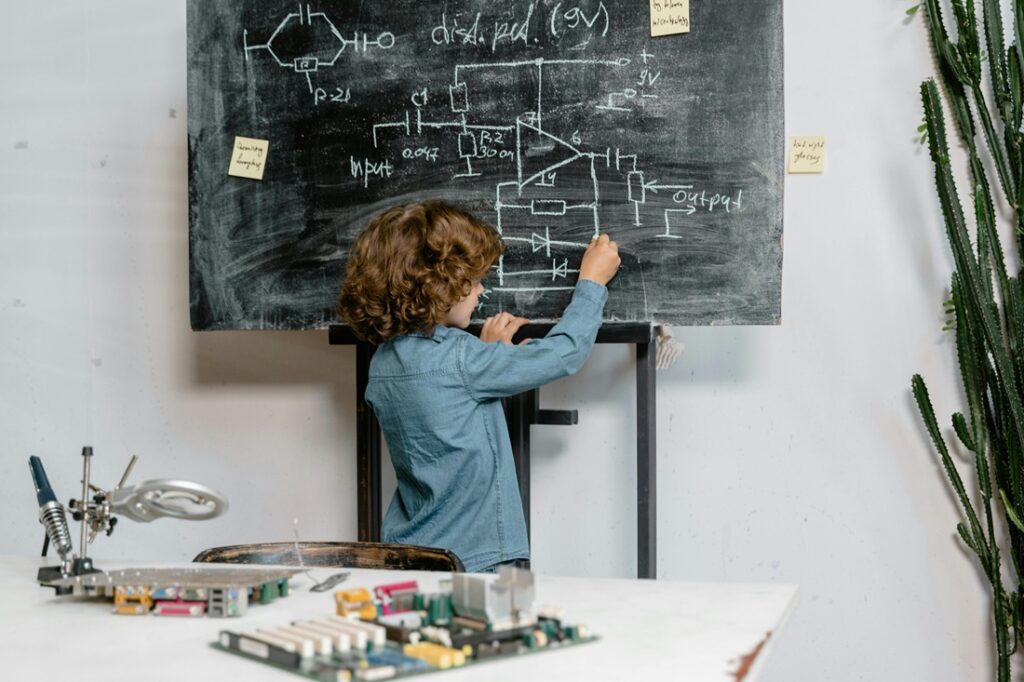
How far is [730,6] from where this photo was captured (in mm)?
2402

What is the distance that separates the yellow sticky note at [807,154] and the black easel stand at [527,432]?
0.58 meters

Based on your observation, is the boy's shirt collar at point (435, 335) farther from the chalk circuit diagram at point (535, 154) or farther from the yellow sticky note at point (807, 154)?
the yellow sticky note at point (807, 154)

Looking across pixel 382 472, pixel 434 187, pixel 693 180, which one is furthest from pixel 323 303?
pixel 693 180

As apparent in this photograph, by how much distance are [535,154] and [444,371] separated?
0.61 m

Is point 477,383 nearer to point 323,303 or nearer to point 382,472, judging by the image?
point 323,303

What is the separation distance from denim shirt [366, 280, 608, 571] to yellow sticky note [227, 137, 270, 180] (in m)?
0.74

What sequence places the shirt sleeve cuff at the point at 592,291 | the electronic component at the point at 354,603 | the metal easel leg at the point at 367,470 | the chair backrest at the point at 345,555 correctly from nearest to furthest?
the electronic component at the point at 354,603
the chair backrest at the point at 345,555
the shirt sleeve cuff at the point at 592,291
the metal easel leg at the point at 367,470

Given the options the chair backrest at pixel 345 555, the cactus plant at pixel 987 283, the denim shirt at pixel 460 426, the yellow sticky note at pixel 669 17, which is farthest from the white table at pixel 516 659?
the yellow sticky note at pixel 669 17

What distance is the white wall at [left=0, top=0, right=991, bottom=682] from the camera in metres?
2.67

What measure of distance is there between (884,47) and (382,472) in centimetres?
164

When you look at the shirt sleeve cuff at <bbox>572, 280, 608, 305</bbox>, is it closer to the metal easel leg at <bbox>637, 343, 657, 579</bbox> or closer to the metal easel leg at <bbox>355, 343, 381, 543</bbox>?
the metal easel leg at <bbox>637, 343, 657, 579</bbox>

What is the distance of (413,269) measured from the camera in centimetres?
219

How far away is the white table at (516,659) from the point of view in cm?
112

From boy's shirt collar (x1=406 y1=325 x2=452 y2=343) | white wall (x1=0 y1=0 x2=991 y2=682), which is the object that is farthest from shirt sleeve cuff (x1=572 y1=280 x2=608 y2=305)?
white wall (x1=0 y1=0 x2=991 y2=682)
